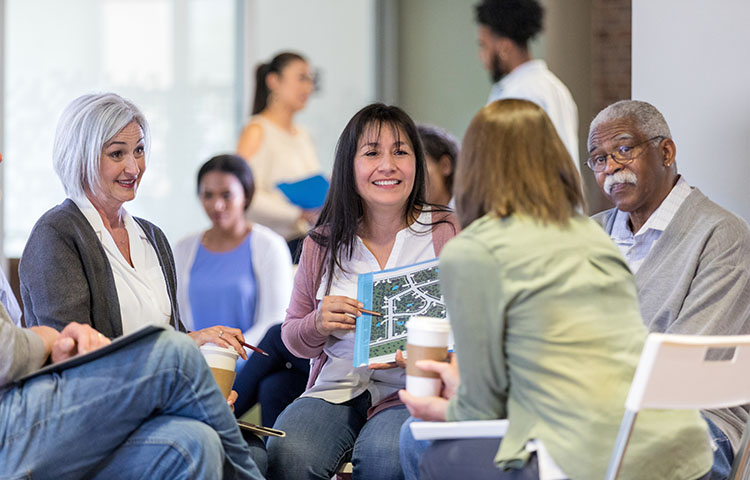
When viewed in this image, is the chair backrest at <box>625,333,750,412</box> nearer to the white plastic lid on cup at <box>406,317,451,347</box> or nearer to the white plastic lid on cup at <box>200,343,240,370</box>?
the white plastic lid on cup at <box>406,317,451,347</box>

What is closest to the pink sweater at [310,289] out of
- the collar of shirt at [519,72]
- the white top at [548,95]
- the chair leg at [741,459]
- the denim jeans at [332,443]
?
the denim jeans at [332,443]

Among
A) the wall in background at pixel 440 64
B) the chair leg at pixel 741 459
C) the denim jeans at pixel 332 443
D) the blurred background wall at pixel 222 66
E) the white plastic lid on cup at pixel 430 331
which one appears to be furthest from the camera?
the wall in background at pixel 440 64

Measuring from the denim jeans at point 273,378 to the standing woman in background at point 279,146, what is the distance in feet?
7.03

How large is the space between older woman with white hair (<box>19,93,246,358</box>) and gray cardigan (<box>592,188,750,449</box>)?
112cm

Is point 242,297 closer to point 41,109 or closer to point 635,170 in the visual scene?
point 635,170

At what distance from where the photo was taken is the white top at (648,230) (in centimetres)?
275

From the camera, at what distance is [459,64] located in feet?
23.8

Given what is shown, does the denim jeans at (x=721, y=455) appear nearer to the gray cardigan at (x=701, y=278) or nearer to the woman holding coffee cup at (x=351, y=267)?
the gray cardigan at (x=701, y=278)

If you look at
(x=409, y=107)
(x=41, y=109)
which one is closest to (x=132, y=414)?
(x=41, y=109)

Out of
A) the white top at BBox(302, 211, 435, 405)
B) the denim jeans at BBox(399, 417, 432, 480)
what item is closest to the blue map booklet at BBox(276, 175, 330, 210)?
the white top at BBox(302, 211, 435, 405)

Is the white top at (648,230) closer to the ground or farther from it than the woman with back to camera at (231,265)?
farther from it

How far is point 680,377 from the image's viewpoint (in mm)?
1781

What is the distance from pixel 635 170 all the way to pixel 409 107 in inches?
194

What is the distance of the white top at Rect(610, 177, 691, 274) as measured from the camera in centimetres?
275
